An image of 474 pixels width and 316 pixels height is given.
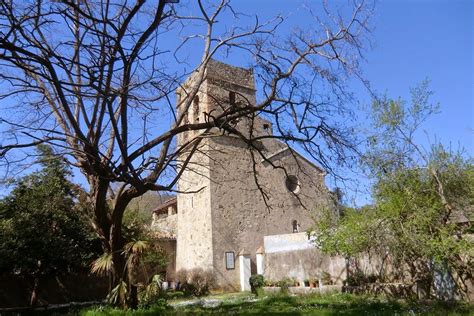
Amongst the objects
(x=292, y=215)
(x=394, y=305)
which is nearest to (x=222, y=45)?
(x=394, y=305)

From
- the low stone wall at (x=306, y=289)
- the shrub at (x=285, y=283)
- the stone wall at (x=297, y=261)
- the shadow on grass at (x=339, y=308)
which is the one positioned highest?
the stone wall at (x=297, y=261)

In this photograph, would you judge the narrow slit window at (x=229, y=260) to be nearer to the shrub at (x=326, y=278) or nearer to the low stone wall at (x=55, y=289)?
the low stone wall at (x=55, y=289)

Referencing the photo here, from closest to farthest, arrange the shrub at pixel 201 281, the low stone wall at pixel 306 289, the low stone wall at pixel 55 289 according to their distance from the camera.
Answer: the low stone wall at pixel 306 289, the low stone wall at pixel 55 289, the shrub at pixel 201 281

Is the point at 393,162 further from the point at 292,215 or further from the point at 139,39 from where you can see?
the point at 292,215

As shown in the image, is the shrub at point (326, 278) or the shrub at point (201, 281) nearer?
the shrub at point (326, 278)

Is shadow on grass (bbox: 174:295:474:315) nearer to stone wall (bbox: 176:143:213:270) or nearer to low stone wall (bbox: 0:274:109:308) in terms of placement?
stone wall (bbox: 176:143:213:270)

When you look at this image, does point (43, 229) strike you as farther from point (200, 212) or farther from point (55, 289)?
point (200, 212)

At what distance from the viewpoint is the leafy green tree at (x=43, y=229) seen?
1470 centimetres

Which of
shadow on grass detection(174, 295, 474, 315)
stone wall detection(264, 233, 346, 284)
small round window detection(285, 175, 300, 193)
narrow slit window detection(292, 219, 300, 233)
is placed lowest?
shadow on grass detection(174, 295, 474, 315)

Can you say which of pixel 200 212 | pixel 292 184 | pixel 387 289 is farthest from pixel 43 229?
pixel 292 184

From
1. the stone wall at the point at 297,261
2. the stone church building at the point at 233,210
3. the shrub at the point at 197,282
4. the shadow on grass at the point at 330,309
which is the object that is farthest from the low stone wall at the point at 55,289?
the stone wall at the point at 297,261

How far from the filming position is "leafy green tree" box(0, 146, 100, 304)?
14.7 m

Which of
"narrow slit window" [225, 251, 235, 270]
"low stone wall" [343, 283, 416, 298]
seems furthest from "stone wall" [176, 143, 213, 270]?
"low stone wall" [343, 283, 416, 298]

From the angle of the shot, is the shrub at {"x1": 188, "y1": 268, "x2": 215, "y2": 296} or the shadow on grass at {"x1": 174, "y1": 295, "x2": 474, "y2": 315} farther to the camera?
the shrub at {"x1": 188, "y1": 268, "x2": 215, "y2": 296}
